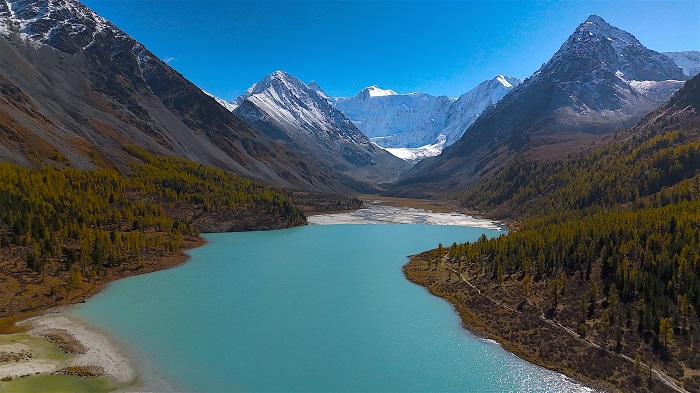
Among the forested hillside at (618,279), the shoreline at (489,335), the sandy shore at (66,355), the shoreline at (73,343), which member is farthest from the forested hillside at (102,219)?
the forested hillside at (618,279)

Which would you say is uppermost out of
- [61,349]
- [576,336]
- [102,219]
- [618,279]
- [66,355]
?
[102,219]

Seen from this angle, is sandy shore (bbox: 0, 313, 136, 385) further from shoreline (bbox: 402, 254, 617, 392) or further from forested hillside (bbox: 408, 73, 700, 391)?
forested hillside (bbox: 408, 73, 700, 391)

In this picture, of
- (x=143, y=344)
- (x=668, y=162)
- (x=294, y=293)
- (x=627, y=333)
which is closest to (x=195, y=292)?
(x=294, y=293)

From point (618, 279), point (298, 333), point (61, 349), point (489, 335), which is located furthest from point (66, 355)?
point (618, 279)

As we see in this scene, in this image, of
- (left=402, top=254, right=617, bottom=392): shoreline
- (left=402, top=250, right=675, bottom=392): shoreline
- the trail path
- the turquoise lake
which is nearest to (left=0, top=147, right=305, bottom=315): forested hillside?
the turquoise lake

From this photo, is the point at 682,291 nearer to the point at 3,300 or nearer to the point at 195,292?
the point at 195,292

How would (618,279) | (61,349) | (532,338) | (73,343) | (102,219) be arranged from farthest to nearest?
(102,219)
(618,279)
(532,338)
(73,343)
(61,349)

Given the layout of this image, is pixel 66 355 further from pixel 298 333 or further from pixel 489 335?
pixel 489 335
